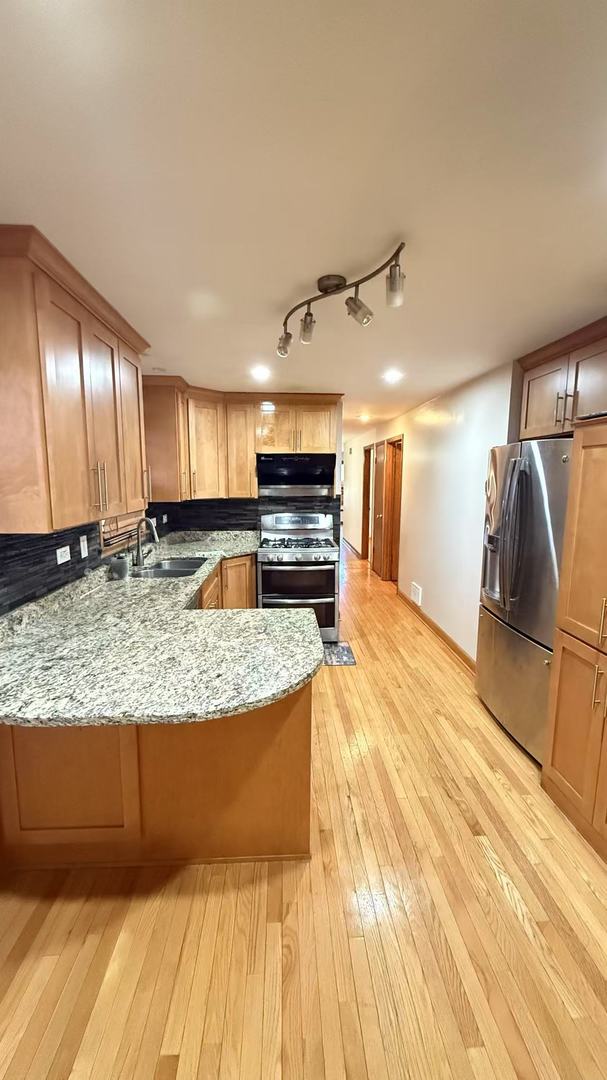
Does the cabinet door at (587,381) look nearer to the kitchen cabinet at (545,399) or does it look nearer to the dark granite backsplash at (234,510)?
the kitchen cabinet at (545,399)

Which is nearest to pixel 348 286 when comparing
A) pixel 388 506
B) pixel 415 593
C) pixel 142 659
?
pixel 142 659

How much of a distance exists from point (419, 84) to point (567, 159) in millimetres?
459

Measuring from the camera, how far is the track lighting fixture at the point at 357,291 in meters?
1.33

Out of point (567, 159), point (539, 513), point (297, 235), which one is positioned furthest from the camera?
point (539, 513)

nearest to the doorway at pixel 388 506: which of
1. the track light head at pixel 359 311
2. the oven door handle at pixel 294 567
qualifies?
the oven door handle at pixel 294 567

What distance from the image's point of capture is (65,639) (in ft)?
5.23

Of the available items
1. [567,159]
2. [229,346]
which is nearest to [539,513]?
[567,159]

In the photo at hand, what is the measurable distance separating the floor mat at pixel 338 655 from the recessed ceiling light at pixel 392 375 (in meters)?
2.32

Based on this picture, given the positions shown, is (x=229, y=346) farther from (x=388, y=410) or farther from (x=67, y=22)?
(x=388, y=410)

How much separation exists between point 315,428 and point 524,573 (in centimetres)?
232

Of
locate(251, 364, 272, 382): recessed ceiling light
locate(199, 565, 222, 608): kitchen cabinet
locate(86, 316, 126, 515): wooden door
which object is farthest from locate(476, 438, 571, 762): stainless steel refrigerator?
locate(86, 316, 126, 515): wooden door

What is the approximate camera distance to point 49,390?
1411mm

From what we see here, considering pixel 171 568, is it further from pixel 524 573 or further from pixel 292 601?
pixel 524 573

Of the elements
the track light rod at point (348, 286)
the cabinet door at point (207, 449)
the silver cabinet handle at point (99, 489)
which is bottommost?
the silver cabinet handle at point (99, 489)
